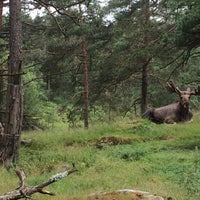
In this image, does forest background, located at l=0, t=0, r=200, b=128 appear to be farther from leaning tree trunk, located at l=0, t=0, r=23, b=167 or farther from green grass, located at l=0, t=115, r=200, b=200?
leaning tree trunk, located at l=0, t=0, r=23, b=167

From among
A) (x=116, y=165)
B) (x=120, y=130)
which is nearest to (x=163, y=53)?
(x=120, y=130)

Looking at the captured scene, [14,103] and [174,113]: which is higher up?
[14,103]

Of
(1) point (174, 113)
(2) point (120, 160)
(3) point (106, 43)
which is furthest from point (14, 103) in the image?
(3) point (106, 43)

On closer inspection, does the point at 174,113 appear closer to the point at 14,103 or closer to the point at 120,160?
the point at 120,160

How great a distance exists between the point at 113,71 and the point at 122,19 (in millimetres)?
2654

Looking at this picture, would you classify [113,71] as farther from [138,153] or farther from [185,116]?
[138,153]

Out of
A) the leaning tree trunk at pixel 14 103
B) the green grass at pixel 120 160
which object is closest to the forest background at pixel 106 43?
the green grass at pixel 120 160

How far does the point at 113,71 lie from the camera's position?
23.0 meters

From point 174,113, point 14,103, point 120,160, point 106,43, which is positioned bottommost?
point 120,160

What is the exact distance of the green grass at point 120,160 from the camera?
8.62 meters

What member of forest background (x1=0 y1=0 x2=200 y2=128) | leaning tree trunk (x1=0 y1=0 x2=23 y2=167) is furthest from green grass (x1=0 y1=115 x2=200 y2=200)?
forest background (x1=0 y1=0 x2=200 y2=128)

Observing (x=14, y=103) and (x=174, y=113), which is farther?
(x=174, y=113)

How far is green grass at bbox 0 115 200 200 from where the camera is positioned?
28.3ft

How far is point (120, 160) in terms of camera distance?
11898 mm
